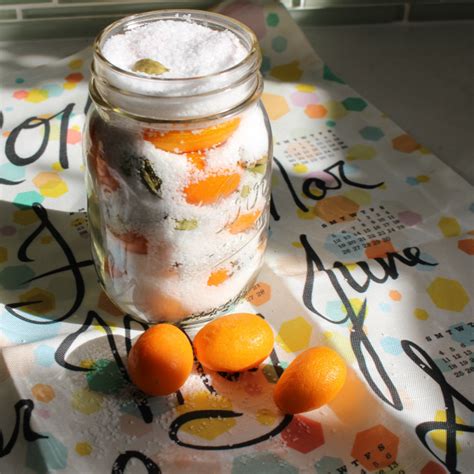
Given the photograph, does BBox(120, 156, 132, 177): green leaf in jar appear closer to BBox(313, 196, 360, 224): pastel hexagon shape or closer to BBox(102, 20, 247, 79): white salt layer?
BBox(102, 20, 247, 79): white salt layer

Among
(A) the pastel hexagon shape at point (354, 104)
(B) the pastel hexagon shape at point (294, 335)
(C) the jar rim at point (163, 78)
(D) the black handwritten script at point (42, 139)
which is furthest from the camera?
(A) the pastel hexagon shape at point (354, 104)

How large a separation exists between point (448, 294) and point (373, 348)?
0.11 m

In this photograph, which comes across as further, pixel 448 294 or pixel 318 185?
pixel 318 185

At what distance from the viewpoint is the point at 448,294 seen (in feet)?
2.49

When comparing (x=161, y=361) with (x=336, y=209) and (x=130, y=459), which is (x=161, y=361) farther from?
(x=336, y=209)

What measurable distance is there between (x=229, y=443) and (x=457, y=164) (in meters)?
0.52

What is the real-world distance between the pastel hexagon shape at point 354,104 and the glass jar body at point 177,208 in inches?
14.4

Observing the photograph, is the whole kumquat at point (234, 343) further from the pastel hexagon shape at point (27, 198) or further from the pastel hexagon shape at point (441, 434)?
the pastel hexagon shape at point (27, 198)

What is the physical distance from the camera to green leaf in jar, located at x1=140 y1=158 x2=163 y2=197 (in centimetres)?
60

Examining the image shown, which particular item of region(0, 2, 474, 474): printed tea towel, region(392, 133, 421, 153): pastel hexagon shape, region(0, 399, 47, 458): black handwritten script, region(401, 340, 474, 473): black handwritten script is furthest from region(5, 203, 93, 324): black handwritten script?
region(392, 133, 421, 153): pastel hexagon shape

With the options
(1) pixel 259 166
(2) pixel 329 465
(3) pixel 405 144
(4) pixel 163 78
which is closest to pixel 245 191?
(1) pixel 259 166

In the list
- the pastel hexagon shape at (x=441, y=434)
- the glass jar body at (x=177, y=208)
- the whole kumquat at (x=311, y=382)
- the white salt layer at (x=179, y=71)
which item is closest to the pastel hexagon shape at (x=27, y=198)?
the glass jar body at (x=177, y=208)

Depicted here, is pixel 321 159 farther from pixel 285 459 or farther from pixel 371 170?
pixel 285 459

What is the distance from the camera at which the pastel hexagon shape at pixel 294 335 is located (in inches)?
27.8
